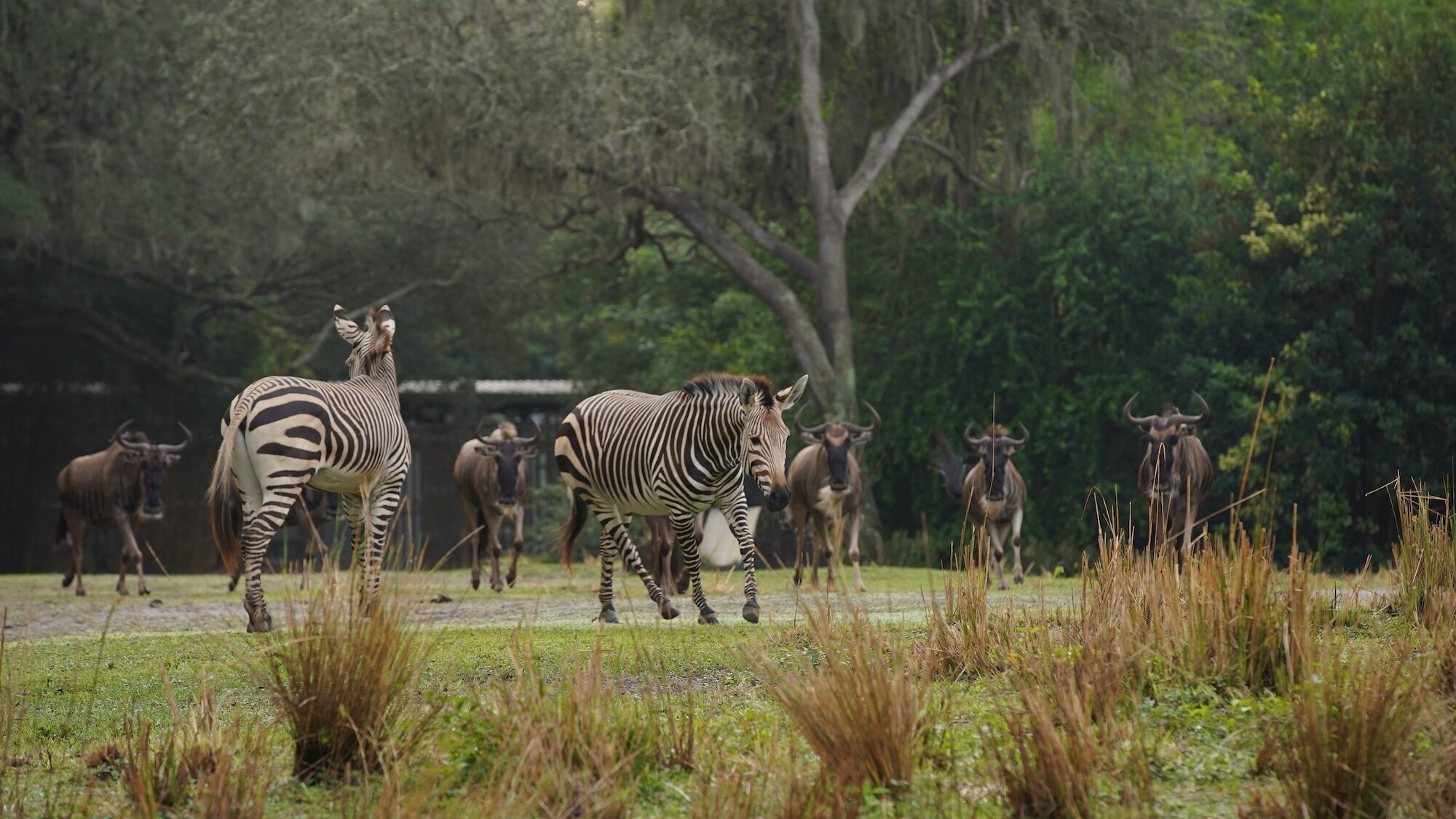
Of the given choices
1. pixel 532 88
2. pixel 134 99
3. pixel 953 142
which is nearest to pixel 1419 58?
pixel 953 142

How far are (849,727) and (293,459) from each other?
6.26 metres

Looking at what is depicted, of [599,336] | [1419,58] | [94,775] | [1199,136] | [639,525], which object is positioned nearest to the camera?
[94,775]

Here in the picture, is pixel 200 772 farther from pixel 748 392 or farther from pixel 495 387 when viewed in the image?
pixel 495 387

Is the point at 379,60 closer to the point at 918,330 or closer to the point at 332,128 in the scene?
the point at 332,128

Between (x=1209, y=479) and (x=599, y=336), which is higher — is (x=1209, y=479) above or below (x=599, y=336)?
below

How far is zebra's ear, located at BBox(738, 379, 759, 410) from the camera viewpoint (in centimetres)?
1127

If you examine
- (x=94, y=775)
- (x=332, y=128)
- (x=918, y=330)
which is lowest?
(x=94, y=775)

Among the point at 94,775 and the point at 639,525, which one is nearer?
the point at 94,775

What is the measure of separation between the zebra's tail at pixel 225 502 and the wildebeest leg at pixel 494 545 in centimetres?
536

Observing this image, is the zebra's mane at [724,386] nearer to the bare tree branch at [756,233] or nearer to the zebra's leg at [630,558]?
the zebra's leg at [630,558]

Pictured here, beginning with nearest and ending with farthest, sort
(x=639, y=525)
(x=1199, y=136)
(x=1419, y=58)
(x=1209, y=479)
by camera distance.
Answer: (x=1209, y=479) < (x=1419, y=58) < (x=639, y=525) < (x=1199, y=136)

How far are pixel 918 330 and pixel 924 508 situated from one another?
123 inches

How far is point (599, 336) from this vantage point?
35.0 meters

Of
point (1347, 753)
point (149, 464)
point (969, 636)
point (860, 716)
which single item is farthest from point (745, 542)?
point (149, 464)
